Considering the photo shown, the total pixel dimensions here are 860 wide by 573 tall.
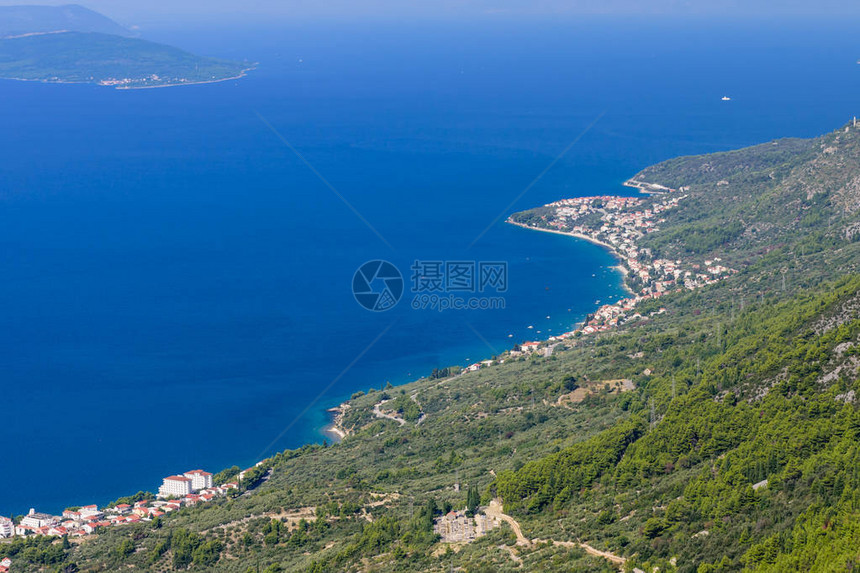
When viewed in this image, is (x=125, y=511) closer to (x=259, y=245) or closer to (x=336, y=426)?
(x=336, y=426)

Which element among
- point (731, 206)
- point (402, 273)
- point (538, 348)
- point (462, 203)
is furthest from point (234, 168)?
point (538, 348)

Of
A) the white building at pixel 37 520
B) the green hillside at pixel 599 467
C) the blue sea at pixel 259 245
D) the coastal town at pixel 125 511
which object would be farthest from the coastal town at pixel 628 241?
the white building at pixel 37 520

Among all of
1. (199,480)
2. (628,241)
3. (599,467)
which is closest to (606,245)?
(628,241)

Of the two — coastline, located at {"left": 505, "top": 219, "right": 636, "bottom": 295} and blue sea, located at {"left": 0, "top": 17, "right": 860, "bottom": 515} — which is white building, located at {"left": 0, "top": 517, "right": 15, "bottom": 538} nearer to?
blue sea, located at {"left": 0, "top": 17, "right": 860, "bottom": 515}

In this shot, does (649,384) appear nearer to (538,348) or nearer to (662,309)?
(538,348)

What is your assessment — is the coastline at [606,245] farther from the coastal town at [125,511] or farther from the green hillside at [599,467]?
the coastal town at [125,511]

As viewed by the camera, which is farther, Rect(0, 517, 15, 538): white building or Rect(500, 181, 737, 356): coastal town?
Rect(500, 181, 737, 356): coastal town

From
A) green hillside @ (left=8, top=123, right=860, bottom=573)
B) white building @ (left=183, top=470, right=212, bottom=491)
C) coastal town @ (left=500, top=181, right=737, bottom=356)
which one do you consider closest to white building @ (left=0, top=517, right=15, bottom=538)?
green hillside @ (left=8, top=123, right=860, bottom=573)
